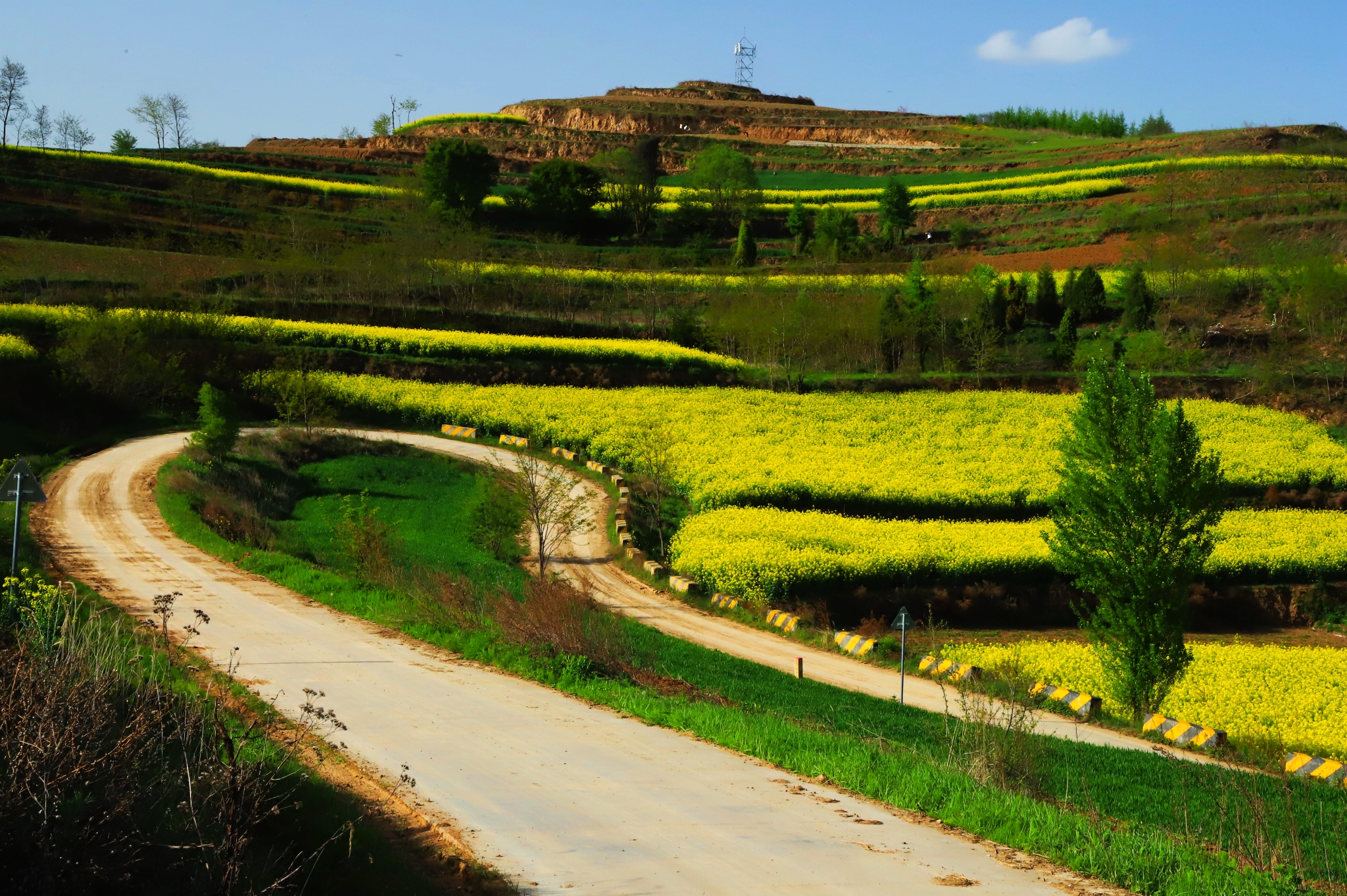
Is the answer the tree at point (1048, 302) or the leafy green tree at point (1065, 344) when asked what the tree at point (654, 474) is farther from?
the tree at point (1048, 302)

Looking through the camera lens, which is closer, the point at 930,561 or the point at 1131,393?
the point at 1131,393

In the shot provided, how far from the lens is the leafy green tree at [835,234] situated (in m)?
76.0

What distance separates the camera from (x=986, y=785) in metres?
10.8

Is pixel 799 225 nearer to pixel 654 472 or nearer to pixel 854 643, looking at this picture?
pixel 654 472

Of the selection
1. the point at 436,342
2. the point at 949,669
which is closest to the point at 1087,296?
the point at 436,342

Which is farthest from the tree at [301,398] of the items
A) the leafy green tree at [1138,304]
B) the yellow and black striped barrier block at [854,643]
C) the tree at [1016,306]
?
the leafy green tree at [1138,304]

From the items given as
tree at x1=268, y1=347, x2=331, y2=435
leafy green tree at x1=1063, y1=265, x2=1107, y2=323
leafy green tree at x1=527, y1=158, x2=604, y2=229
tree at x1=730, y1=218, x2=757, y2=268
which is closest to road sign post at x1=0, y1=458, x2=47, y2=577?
tree at x1=268, y1=347, x2=331, y2=435

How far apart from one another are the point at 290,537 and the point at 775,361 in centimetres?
3027

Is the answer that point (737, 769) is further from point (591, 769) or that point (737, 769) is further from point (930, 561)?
point (930, 561)

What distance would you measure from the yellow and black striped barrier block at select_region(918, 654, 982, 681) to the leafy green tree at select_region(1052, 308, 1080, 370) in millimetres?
35337

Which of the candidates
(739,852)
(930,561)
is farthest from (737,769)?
(930,561)

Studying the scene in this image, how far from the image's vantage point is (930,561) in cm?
2778

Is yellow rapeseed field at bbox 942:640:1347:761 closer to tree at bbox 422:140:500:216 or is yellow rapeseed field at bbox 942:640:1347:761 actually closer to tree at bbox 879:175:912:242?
tree at bbox 879:175:912:242

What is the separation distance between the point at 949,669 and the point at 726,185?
74806mm
